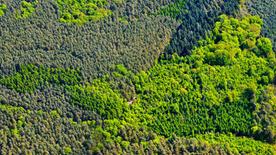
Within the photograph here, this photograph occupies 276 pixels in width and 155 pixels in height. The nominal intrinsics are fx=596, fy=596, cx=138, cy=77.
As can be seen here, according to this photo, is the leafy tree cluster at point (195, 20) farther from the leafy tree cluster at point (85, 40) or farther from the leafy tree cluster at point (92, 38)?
the leafy tree cluster at point (85, 40)

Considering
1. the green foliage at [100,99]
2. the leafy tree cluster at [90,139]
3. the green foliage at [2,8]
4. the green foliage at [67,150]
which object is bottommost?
the green foliage at [67,150]

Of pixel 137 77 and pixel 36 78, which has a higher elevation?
pixel 137 77

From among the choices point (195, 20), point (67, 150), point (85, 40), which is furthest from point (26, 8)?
point (67, 150)

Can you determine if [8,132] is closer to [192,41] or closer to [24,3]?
[24,3]

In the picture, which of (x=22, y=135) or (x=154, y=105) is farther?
(x=154, y=105)

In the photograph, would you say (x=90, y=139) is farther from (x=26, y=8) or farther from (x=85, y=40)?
(x=26, y=8)

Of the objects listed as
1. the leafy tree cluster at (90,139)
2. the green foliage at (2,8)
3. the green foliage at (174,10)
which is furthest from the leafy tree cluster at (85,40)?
the leafy tree cluster at (90,139)

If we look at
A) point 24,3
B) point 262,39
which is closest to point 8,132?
point 24,3
